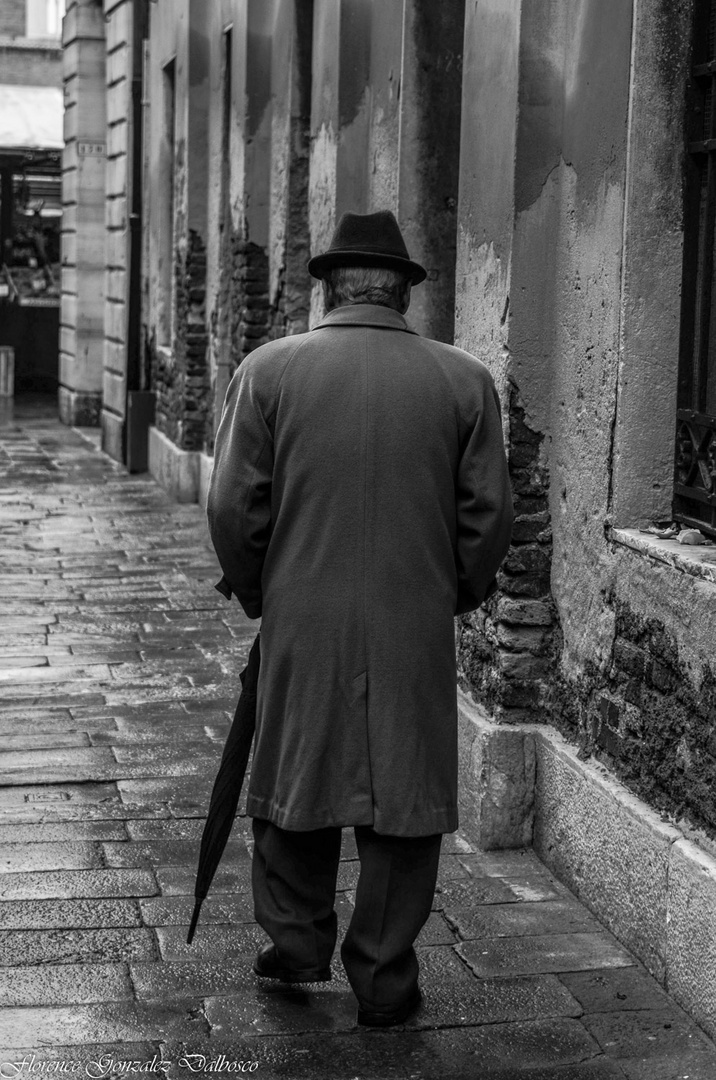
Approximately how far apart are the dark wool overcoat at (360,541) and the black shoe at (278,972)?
1.36 ft

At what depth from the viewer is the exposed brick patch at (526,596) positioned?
16.4ft

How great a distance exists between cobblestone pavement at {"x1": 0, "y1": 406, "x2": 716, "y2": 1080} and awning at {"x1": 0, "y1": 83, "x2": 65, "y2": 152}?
17920 mm

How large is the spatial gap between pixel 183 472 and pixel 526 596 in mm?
7895

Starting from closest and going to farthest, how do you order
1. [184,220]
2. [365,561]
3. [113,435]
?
1. [365,561]
2. [184,220]
3. [113,435]

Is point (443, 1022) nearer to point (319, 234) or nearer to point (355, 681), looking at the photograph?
point (355, 681)

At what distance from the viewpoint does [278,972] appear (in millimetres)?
3869

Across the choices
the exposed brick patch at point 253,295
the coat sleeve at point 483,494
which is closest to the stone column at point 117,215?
the exposed brick patch at point 253,295

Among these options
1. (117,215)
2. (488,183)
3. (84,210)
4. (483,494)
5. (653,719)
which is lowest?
(653,719)

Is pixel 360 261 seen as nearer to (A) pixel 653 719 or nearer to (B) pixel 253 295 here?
(A) pixel 653 719

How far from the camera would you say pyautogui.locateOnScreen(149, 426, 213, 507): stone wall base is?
40.0 feet

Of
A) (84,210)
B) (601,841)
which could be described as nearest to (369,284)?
(601,841)

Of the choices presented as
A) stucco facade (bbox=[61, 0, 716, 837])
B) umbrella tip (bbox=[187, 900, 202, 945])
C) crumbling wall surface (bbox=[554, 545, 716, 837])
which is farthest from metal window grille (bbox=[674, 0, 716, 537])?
umbrella tip (bbox=[187, 900, 202, 945])
